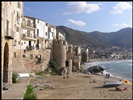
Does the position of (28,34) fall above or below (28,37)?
above

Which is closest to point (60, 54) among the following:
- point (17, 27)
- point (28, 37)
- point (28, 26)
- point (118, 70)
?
point (28, 37)

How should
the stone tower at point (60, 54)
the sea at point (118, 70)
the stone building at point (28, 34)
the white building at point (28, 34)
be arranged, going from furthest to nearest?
the sea at point (118, 70) < the stone tower at point (60, 54) < the white building at point (28, 34) < the stone building at point (28, 34)

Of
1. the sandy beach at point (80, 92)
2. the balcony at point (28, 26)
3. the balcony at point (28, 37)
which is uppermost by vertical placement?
the balcony at point (28, 26)

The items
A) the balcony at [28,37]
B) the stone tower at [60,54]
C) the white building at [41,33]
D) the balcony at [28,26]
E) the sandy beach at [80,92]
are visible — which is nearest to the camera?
the sandy beach at [80,92]

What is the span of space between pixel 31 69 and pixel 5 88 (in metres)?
19.6

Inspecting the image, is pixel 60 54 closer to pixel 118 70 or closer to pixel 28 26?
pixel 28 26

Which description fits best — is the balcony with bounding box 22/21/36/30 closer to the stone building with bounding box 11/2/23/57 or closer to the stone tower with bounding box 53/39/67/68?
the stone building with bounding box 11/2/23/57

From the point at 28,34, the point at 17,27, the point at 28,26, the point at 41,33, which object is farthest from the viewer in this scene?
the point at 41,33

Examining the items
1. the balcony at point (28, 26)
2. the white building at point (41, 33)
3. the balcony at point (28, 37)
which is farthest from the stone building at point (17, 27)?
the white building at point (41, 33)

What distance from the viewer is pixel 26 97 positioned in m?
12.5

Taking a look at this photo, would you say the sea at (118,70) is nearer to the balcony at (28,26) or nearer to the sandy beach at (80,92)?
the balcony at (28,26)

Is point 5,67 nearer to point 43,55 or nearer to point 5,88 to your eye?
point 5,88

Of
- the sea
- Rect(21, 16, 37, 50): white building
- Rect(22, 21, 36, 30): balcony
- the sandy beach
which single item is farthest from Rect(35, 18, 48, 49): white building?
the sea

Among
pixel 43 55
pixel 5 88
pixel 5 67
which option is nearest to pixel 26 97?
pixel 5 88
